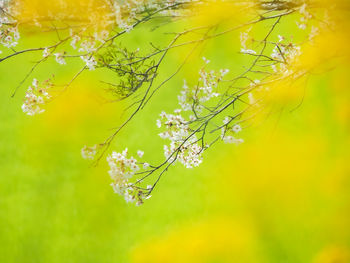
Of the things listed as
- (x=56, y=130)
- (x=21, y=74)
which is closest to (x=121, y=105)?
(x=56, y=130)

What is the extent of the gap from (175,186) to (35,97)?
0.64m

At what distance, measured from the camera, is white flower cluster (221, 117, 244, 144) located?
1292mm

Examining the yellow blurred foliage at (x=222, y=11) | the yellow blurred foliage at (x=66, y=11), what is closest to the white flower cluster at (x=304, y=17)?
the yellow blurred foliage at (x=222, y=11)

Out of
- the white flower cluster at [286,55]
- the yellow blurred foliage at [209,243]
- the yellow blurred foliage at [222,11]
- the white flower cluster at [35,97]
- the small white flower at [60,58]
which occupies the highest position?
the small white flower at [60,58]

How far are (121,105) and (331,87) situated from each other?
2.91ft

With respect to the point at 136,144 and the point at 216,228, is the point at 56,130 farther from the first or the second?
the point at 216,228

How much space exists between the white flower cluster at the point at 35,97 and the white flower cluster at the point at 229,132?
2.20 ft

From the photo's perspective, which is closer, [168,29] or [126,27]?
[126,27]

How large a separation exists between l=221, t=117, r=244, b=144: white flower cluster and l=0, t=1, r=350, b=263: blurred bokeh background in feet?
0.19

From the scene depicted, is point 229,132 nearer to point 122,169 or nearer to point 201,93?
point 201,93

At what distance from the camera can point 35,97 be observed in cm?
131

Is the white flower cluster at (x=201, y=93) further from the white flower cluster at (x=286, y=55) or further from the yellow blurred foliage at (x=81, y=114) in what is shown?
the yellow blurred foliage at (x=81, y=114)

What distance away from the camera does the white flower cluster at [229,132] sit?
1.29 metres

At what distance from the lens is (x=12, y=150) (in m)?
1.43
